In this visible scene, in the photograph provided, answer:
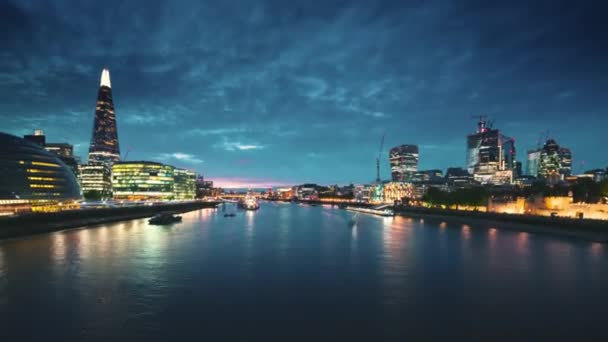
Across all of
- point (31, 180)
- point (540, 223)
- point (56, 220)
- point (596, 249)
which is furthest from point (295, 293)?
point (31, 180)

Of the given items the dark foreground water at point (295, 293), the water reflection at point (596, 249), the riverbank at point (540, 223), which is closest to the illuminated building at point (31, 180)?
the dark foreground water at point (295, 293)

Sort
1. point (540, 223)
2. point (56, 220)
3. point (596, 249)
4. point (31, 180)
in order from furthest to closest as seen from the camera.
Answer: point (31, 180) → point (540, 223) → point (56, 220) → point (596, 249)

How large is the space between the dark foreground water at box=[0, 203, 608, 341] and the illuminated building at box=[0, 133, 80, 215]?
64916 mm

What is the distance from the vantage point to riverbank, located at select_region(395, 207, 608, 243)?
2552 inches

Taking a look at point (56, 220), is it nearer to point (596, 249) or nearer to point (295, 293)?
point (295, 293)

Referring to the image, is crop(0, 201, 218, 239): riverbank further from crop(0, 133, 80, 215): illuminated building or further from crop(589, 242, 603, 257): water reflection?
crop(589, 242, 603, 257): water reflection

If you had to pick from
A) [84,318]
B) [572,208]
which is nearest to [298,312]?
[84,318]

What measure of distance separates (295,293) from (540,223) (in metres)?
69.2

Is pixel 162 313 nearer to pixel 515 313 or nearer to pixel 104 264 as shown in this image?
pixel 104 264

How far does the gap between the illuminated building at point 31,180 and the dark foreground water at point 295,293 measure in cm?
6492

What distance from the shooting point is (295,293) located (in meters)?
27.8

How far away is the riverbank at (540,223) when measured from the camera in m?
64.8

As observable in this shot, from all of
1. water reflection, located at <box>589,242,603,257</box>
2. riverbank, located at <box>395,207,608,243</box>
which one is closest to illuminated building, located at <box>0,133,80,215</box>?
riverbank, located at <box>395,207,608,243</box>

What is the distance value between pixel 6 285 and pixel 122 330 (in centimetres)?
1553
